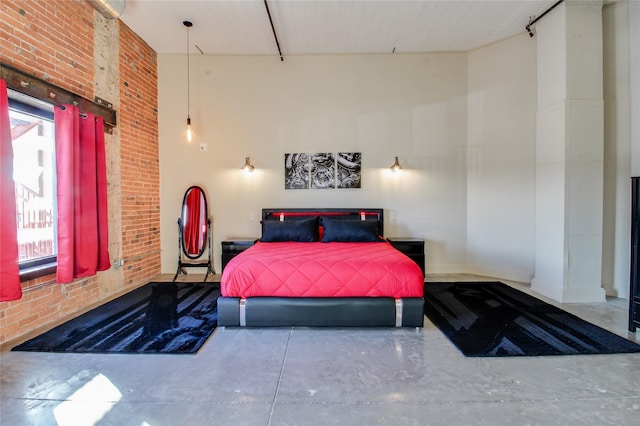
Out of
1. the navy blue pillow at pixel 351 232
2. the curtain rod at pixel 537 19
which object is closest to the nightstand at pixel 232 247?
the navy blue pillow at pixel 351 232

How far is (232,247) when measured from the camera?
4.54 metres

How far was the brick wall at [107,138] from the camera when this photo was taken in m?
2.77

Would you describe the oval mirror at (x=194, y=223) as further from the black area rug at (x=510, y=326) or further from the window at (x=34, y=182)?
the black area rug at (x=510, y=326)

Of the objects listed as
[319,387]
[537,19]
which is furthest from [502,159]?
[319,387]

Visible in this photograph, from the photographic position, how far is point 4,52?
2607 millimetres

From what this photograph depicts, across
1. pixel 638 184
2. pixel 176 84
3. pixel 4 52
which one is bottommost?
pixel 638 184

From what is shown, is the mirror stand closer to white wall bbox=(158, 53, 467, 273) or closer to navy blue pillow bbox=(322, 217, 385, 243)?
white wall bbox=(158, 53, 467, 273)

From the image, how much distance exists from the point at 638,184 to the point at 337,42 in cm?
402

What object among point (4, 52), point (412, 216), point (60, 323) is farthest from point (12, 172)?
point (412, 216)

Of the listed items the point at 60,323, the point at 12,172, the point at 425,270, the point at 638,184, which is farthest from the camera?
the point at 425,270

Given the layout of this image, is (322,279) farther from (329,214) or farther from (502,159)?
(502,159)

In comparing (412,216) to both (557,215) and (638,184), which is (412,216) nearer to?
(557,215)

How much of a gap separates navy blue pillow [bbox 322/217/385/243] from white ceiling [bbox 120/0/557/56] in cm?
279

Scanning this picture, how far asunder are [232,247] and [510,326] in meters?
3.68
